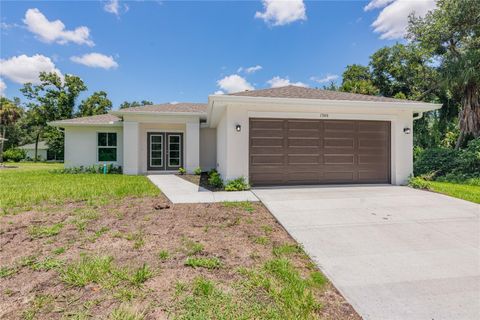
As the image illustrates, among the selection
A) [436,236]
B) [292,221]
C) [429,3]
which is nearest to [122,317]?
[292,221]

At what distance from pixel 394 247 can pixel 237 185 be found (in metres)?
4.86

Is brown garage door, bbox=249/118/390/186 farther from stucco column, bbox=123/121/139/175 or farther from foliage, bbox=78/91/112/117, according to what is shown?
foliage, bbox=78/91/112/117

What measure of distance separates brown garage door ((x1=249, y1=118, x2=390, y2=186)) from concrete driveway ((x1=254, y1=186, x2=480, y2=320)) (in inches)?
64.9

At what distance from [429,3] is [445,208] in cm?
1546

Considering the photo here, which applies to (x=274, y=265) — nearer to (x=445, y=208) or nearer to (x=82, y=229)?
(x=82, y=229)

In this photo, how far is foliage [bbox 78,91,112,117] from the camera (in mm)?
31328

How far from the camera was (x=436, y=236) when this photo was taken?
4.30 metres

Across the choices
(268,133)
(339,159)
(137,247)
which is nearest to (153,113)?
(268,133)

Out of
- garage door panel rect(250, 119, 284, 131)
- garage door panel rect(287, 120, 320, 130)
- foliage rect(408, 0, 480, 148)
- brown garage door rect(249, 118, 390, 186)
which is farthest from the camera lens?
foliage rect(408, 0, 480, 148)

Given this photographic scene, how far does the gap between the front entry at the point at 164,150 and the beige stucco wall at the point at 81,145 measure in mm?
2656

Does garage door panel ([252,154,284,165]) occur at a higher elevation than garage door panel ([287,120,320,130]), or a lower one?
lower

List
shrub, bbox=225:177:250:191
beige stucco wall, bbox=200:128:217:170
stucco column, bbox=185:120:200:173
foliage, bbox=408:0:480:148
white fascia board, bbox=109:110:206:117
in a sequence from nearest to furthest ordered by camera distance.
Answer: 1. shrub, bbox=225:177:250:191
2. foliage, bbox=408:0:480:148
3. white fascia board, bbox=109:110:206:117
4. stucco column, bbox=185:120:200:173
5. beige stucco wall, bbox=200:128:217:170

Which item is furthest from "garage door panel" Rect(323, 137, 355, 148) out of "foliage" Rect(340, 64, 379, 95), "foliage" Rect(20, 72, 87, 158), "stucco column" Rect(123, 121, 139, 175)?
"foliage" Rect(20, 72, 87, 158)

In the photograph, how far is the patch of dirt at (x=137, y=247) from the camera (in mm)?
2465
